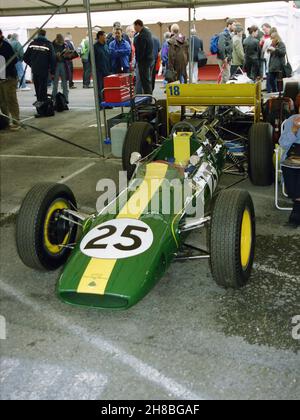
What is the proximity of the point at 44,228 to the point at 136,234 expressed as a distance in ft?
2.76

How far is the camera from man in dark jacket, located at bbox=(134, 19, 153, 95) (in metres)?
11.0

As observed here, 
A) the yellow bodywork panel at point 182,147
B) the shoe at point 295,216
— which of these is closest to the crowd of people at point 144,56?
the yellow bodywork panel at point 182,147

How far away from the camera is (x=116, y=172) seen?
728cm

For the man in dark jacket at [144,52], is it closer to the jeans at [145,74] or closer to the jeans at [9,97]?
the jeans at [145,74]

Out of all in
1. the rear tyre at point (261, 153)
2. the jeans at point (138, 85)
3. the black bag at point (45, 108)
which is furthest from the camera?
the black bag at point (45, 108)

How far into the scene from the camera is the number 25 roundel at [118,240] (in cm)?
352

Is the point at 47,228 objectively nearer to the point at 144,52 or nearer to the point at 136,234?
the point at 136,234

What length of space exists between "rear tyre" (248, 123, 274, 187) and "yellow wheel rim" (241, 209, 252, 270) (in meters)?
2.20

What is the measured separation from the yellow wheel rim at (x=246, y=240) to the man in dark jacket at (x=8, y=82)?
732 cm

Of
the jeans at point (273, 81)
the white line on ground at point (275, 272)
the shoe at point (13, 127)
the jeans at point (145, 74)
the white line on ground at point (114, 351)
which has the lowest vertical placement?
the white line on ground at point (114, 351)

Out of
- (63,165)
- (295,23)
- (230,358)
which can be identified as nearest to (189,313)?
(230,358)

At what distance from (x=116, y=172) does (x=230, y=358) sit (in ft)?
14.8

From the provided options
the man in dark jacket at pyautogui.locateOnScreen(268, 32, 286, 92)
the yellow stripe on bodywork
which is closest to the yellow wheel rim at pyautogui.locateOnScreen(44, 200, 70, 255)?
the yellow stripe on bodywork

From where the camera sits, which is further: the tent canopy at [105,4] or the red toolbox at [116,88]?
the tent canopy at [105,4]
